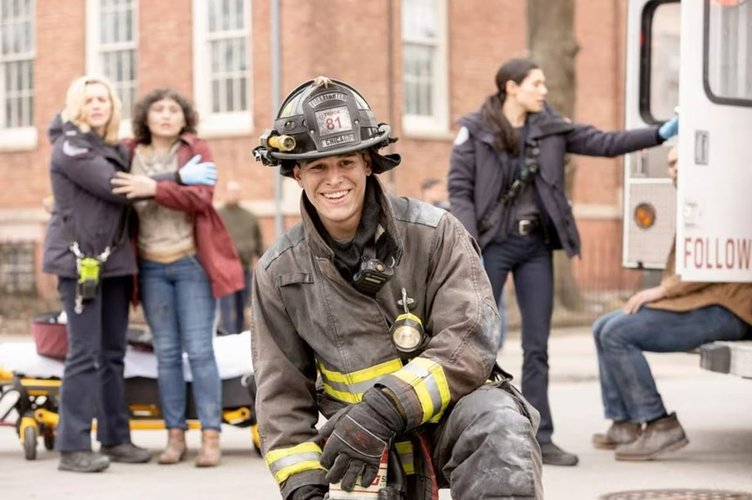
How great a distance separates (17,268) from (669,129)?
58.7 ft

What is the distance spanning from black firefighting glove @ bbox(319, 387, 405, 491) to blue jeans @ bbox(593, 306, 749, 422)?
443cm

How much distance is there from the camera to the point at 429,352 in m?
4.22

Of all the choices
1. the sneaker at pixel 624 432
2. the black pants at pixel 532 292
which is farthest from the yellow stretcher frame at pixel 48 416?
the sneaker at pixel 624 432

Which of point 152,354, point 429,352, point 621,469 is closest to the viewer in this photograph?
point 429,352

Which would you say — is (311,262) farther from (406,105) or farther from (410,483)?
(406,105)

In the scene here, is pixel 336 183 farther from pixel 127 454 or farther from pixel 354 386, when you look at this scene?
pixel 127 454

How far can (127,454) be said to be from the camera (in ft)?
28.1

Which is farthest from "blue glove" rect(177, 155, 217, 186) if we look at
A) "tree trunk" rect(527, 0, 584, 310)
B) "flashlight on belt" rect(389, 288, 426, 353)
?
"tree trunk" rect(527, 0, 584, 310)

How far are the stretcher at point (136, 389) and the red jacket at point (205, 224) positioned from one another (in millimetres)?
552

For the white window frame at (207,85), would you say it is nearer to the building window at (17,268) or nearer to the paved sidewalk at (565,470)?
the building window at (17,268)

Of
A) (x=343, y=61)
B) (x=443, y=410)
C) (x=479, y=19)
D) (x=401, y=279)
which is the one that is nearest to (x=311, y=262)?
(x=401, y=279)

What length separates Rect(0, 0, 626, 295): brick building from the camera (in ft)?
74.3

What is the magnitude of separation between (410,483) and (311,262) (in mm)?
691

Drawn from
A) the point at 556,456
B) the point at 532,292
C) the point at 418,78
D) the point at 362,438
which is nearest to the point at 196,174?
the point at 532,292
